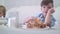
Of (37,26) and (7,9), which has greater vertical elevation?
(7,9)

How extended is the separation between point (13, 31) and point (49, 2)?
400 mm

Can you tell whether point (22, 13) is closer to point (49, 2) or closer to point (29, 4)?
point (29, 4)

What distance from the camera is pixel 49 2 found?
935mm

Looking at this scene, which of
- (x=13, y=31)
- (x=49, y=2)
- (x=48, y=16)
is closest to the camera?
(x=13, y=31)

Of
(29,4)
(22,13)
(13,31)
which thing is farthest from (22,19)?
(13,31)

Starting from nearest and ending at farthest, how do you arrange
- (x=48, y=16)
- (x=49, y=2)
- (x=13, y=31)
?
1. (x=13, y=31)
2. (x=48, y=16)
3. (x=49, y=2)

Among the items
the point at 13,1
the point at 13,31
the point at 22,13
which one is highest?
the point at 13,1

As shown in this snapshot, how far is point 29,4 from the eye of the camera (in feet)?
3.35

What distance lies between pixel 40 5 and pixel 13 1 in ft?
0.74

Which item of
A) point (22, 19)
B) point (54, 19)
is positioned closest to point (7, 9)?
point (22, 19)

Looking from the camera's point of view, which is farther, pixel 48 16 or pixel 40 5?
pixel 40 5

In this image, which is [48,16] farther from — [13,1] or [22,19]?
[13,1]

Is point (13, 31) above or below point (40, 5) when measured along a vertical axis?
below

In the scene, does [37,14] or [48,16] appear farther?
[37,14]
